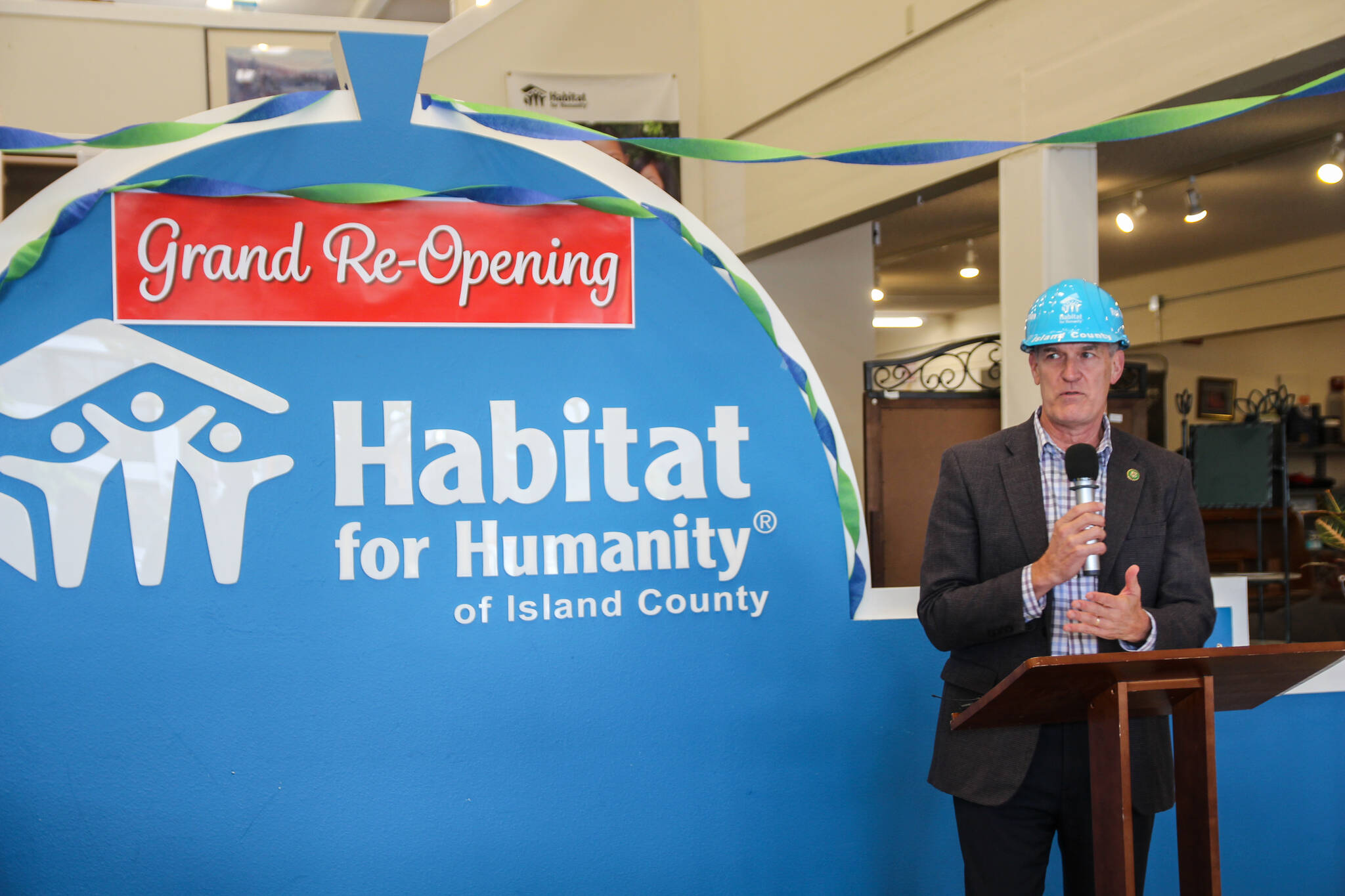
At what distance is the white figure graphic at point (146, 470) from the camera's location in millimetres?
2676

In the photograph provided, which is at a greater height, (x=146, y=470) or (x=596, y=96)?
(x=596, y=96)

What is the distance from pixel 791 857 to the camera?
9.75 ft

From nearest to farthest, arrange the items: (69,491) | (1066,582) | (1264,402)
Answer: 1. (1066,582)
2. (69,491)
3. (1264,402)

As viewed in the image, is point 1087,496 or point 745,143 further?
point 745,143

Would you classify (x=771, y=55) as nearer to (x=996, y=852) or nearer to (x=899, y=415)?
(x=899, y=415)

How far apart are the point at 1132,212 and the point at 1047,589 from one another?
7100 mm

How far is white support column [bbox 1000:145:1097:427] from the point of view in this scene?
4918 millimetres

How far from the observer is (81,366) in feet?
8.74

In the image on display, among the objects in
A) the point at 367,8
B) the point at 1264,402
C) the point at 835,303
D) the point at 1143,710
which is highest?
the point at 367,8

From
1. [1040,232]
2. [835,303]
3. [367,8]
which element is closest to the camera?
[1040,232]

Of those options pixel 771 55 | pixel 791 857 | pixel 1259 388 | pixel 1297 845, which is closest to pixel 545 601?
pixel 791 857

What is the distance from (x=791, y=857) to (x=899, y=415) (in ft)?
8.92

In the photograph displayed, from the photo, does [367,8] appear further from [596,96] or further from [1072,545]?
[1072,545]

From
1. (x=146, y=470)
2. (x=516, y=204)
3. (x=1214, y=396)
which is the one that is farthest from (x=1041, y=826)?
(x=1214, y=396)
